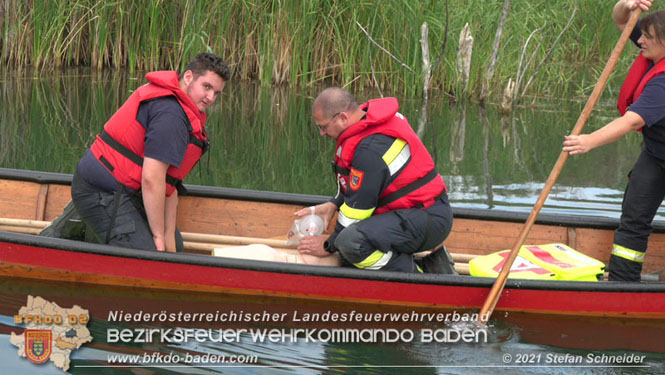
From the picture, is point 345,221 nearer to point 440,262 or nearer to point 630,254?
point 440,262

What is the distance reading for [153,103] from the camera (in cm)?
468

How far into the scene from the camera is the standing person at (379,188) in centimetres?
461

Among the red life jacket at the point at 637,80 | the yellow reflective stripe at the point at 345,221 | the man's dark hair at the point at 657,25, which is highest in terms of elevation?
the man's dark hair at the point at 657,25

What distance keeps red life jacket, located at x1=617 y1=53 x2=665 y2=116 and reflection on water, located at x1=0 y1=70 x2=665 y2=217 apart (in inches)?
79.6

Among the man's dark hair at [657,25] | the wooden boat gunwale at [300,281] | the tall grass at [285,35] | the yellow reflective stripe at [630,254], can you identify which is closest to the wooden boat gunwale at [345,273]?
the wooden boat gunwale at [300,281]

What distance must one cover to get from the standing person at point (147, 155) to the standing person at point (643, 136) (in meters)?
2.06

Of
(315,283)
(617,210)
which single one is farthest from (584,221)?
(315,283)

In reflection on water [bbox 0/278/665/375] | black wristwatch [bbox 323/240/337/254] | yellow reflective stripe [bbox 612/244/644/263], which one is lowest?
reflection on water [bbox 0/278/665/375]

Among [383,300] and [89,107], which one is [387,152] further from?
[89,107]

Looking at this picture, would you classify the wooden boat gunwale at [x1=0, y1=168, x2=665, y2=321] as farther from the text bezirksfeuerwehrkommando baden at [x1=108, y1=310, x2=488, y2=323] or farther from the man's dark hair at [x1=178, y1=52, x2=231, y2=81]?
the man's dark hair at [x1=178, y1=52, x2=231, y2=81]

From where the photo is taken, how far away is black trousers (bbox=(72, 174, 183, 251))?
4875mm

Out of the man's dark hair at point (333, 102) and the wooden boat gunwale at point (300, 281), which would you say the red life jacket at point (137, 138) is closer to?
the wooden boat gunwale at point (300, 281)

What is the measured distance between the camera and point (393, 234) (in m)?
4.77

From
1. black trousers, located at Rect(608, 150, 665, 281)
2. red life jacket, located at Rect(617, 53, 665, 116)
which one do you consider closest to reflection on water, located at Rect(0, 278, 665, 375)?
black trousers, located at Rect(608, 150, 665, 281)
